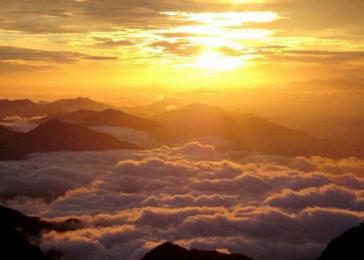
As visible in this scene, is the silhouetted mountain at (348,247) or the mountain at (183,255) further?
the mountain at (183,255)

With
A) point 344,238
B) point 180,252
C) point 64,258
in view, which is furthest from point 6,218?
point 344,238

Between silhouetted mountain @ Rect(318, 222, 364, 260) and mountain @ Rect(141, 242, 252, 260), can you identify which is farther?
mountain @ Rect(141, 242, 252, 260)

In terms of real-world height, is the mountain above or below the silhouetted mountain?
below

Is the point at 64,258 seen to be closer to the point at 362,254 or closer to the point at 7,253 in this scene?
the point at 7,253

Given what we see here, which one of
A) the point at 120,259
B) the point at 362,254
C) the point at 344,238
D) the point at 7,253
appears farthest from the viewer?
the point at 120,259

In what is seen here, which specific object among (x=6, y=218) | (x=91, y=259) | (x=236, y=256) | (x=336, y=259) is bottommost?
Answer: (x=91, y=259)
